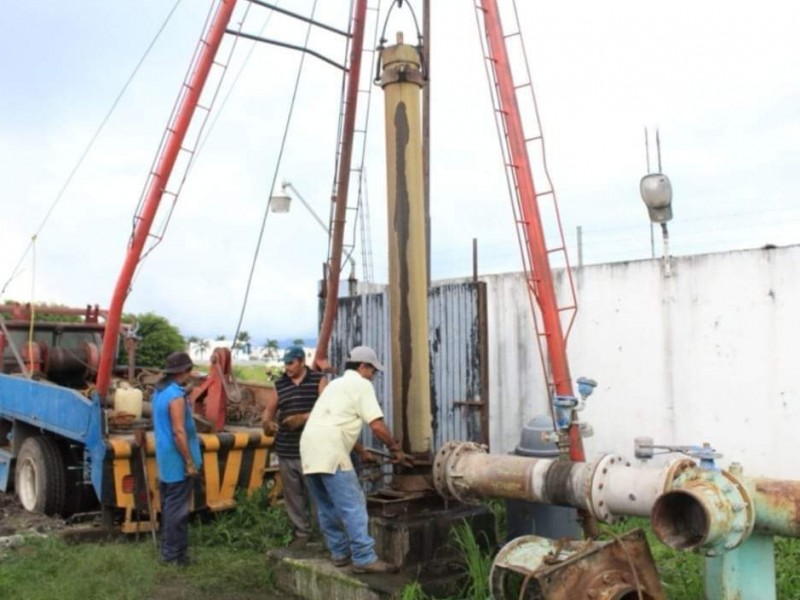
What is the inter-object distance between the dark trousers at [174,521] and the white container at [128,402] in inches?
61.1

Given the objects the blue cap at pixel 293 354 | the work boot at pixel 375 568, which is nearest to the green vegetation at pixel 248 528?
the blue cap at pixel 293 354

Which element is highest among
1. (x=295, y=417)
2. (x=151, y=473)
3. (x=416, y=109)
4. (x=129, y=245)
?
(x=416, y=109)

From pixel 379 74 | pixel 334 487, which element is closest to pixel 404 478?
pixel 334 487

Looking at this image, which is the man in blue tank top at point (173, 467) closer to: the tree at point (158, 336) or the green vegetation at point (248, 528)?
the green vegetation at point (248, 528)

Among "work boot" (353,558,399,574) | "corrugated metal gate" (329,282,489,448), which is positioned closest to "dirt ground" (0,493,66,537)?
"corrugated metal gate" (329,282,489,448)

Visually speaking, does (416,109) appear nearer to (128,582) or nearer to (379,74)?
(379,74)

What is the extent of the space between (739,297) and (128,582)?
209 inches

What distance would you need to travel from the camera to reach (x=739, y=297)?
22.3 feet

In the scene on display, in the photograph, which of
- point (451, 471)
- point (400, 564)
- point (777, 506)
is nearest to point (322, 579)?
point (400, 564)

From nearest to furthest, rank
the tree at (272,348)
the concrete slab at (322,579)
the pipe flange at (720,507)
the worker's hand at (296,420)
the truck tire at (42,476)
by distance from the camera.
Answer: the pipe flange at (720,507) → the concrete slab at (322,579) → the worker's hand at (296,420) → the truck tire at (42,476) → the tree at (272,348)

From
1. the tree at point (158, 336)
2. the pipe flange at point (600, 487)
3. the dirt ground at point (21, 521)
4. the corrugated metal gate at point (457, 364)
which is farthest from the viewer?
the tree at point (158, 336)

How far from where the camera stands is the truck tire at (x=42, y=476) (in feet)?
24.8

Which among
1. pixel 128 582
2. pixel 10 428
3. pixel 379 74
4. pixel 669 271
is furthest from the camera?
pixel 10 428

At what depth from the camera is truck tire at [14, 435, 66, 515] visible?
756 cm
